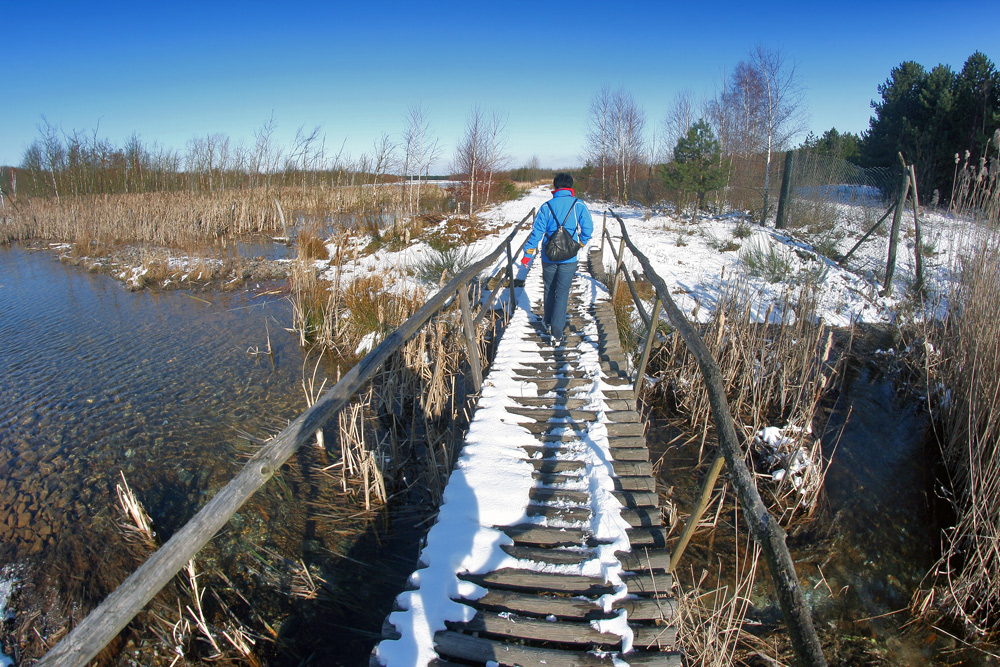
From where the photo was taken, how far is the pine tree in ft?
54.2

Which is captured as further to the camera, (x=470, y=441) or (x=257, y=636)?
(x=470, y=441)

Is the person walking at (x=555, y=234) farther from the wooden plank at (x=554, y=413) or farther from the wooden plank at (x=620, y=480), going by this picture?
the wooden plank at (x=620, y=480)

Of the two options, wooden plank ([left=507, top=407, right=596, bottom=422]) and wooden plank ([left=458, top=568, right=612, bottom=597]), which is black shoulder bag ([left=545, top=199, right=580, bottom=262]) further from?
wooden plank ([left=458, top=568, right=612, bottom=597])

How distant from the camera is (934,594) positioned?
10.4 ft

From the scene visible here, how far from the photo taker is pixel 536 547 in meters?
2.55

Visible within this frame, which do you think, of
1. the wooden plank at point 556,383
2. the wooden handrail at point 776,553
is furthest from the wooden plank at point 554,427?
the wooden handrail at point 776,553

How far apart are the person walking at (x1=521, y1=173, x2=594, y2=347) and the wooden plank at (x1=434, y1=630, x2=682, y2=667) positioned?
3306mm

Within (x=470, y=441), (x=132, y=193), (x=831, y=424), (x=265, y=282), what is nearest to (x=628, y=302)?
(x=831, y=424)

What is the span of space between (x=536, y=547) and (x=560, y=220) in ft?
10.4

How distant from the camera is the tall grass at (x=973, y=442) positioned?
115 inches

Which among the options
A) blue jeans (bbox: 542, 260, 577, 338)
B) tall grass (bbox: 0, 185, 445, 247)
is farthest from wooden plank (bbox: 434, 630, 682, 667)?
tall grass (bbox: 0, 185, 445, 247)

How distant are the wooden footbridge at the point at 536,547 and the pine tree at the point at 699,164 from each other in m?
14.7

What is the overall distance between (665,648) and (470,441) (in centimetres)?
173

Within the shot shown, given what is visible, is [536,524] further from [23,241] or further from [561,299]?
[23,241]
